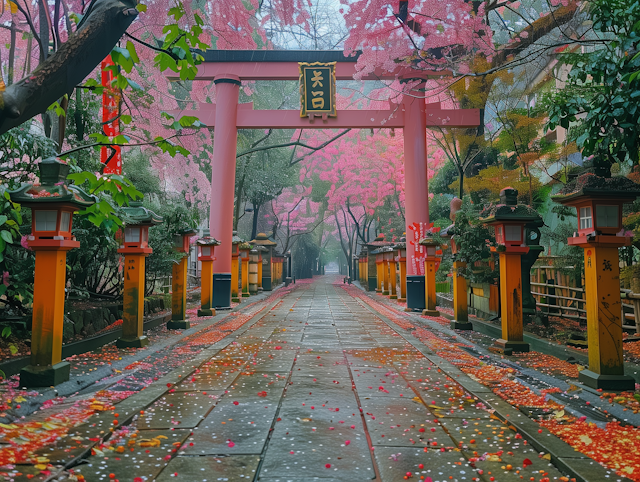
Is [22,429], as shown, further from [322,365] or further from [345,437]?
[322,365]

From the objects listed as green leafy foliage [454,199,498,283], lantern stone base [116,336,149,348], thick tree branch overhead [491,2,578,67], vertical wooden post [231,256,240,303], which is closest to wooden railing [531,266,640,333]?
green leafy foliage [454,199,498,283]

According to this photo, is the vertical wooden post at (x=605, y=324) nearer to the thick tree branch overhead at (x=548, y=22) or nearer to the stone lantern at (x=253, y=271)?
the thick tree branch overhead at (x=548, y=22)

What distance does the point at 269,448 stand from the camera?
3.16 m

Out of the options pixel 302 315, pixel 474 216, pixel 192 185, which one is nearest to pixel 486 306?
pixel 474 216

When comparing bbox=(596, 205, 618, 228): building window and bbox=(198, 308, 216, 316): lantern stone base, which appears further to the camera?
bbox=(198, 308, 216, 316): lantern stone base

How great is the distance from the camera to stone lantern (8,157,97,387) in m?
4.66

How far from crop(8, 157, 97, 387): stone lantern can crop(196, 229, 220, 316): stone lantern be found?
21.6 feet

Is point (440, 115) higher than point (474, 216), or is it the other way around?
point (440, 115)

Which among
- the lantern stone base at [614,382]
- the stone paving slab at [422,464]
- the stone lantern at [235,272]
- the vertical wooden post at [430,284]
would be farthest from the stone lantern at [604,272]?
the stone lantern at [235,272]

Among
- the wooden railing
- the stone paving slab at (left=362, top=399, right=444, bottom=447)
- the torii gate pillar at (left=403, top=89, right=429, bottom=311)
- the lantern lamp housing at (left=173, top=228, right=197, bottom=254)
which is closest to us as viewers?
the stone paving slab at (left=362, top=399, right=444, bottom=447)

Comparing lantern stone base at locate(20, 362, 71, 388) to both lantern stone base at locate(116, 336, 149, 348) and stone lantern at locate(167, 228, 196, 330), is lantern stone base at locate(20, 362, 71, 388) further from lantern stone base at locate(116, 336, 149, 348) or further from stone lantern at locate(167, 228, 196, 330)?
stone lantern at locate(167, 228, 196, 330)

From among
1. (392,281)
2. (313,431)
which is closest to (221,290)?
(392,281)

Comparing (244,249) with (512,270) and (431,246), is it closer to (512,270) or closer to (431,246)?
(431,246)

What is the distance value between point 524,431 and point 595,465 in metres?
0.60
